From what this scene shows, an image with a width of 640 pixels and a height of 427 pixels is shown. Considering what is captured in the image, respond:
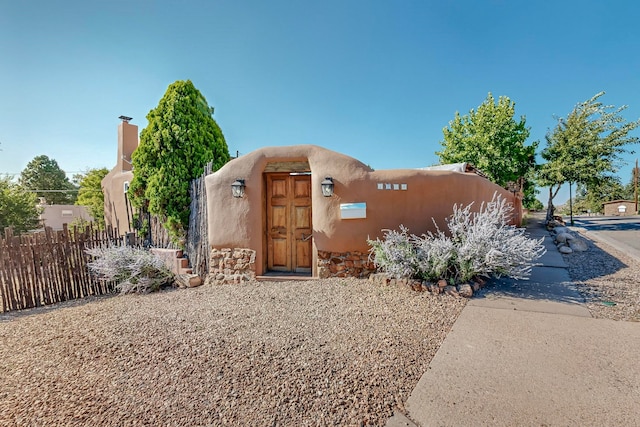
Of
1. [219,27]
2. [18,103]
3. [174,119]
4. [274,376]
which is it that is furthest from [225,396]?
[18,103]

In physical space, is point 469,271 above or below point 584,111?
below

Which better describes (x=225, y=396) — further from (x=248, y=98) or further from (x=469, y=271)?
(x=248, y=98)

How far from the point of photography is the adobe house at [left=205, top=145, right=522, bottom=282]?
5.98m

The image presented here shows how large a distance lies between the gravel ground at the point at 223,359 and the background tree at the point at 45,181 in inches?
1419

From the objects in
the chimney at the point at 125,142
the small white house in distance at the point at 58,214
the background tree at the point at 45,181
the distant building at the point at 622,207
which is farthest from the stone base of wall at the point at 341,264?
the distant building at the point at 622,207

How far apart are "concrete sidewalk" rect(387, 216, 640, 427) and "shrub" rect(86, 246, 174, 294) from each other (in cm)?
601

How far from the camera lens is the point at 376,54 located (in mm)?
9172

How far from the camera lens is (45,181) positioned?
102 ft

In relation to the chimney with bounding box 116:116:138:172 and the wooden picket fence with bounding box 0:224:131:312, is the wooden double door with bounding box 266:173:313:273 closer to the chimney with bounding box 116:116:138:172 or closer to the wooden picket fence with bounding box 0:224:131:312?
the wooden picket fence with bounding box 0:224:131:312

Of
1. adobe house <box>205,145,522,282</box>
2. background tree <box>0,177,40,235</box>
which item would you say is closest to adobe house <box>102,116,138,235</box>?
adobe house <box>205,145,522,282</box>

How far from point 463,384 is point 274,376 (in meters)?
1.77

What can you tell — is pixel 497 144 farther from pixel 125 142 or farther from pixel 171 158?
pixel 125 142

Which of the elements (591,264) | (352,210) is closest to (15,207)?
(352,210)

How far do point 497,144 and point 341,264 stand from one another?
Answer: 52.0 ft
